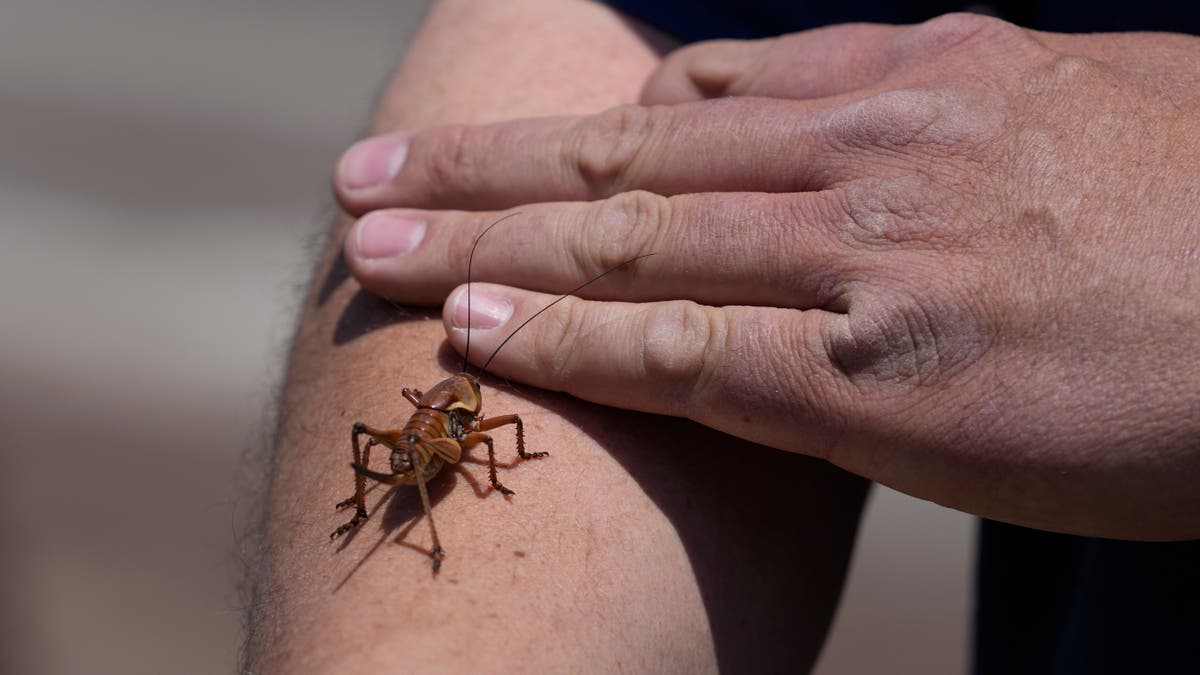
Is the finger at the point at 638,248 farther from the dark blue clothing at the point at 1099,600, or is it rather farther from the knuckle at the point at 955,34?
the dark blue clothing at the point at 1099,600

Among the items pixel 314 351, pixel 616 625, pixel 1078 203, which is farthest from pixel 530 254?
pixel 1078 203

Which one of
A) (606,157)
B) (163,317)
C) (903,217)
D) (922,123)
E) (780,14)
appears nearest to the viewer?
(903,217)

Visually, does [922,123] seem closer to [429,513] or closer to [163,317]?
[429,513]

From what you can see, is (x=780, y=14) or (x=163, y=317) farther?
(x=163, y=317)

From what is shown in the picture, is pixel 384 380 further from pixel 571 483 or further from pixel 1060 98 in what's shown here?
pixel 1060 98

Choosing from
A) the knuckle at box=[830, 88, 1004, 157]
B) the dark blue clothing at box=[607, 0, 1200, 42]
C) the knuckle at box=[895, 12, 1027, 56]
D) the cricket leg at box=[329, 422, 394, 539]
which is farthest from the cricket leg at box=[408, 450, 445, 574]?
the dark blue clothing at box=[607, 0, 1200, 42]

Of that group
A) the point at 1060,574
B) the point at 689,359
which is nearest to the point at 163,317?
the point at 689,359
